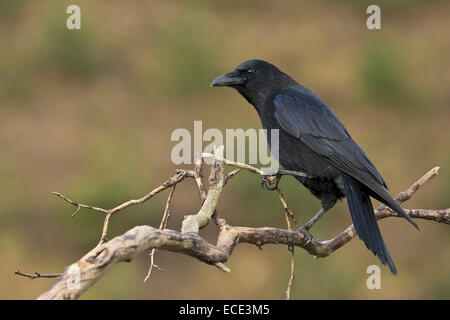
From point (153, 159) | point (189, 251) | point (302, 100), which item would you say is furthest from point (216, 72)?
point (189, 251)

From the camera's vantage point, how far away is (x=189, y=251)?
3.42m

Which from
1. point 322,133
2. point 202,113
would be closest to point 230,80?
point 322,133

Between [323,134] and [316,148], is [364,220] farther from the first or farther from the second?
[323,134]

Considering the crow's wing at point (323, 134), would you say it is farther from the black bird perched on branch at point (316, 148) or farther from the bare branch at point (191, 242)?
the bare branch at point (191, 242)

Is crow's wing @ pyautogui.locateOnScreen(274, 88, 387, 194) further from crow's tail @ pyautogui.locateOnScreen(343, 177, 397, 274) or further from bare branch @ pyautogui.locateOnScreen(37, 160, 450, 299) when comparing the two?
bare branch @ pyautogui.locateOnScreen(37, 160, 450, 299)

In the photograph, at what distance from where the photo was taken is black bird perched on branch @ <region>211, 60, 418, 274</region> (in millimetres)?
4863

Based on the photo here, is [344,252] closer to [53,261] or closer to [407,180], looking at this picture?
[407,180]

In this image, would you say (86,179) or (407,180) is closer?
(86,179)

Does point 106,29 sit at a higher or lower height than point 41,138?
higher

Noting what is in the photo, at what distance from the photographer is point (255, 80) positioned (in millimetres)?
5590

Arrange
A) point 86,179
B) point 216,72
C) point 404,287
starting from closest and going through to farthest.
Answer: point 404,287
point 86,179
point 216,72

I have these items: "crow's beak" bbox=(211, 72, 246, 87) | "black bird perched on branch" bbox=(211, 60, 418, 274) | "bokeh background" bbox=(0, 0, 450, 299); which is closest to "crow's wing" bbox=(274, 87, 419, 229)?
"black bird perched on branch" bbox=(211, 60, 418, 274)

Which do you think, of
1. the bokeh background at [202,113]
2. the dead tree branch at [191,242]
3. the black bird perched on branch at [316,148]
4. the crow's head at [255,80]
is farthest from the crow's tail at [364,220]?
the bokeh background at [202,113]

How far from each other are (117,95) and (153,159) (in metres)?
2.20
